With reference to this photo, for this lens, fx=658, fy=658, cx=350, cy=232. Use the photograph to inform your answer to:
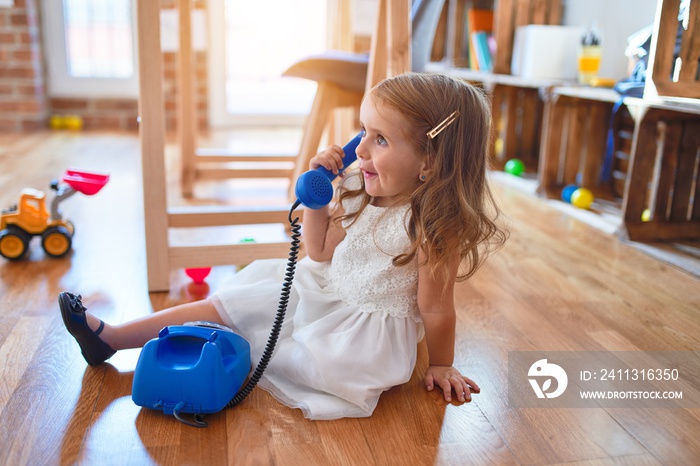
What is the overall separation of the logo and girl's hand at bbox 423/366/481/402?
10 cm

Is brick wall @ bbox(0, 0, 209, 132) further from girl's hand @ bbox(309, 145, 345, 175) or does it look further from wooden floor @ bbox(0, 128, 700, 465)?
girl's hand @ bbox(309, 145, 345, 175)

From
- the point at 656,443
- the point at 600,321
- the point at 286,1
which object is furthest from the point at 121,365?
the point at 286,1

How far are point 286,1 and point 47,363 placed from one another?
3.62 metres

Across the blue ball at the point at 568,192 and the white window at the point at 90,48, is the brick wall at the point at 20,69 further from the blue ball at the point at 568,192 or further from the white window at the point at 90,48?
the blue ball at the point at 568,192

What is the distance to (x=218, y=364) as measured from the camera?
96 cm

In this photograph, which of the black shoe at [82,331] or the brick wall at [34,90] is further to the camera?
the brick wall at [34,90]

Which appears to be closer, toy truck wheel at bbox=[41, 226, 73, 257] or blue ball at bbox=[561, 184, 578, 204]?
toy truck wheel at bbox=[41, 226, 73, 257]

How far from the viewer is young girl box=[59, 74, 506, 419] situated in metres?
1.02

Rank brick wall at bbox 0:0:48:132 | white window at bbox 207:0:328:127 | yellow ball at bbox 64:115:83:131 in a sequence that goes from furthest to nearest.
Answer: white window at bbox 207:0:328:127 < yellow ball at bbox 64:115:83:131 < brick wall at bbox 0:0:48:132

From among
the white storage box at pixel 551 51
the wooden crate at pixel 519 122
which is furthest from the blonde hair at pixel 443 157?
the wooden crate at pixel 519 122

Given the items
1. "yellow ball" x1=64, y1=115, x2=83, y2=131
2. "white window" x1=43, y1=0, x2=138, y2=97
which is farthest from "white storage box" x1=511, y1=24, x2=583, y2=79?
"yellow ball" x1=64, y1=115, x2=83, y2=131

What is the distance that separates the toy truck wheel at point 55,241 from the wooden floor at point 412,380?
4cm

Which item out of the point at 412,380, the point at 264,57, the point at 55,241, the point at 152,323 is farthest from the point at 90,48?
the point at 412,380

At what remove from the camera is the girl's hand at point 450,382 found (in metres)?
1.07
